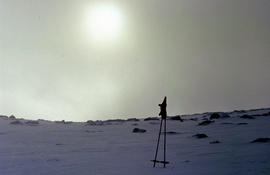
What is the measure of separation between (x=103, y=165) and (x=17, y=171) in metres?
3.84

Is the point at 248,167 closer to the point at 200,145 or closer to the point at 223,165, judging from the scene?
the point at 223,165

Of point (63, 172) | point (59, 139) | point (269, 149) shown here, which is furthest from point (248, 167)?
point (59, 139)

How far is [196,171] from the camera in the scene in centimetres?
1352

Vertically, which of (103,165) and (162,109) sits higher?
(162,109)

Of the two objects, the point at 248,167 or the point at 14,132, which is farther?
the point at 14,132

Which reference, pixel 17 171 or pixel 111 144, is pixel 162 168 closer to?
pixel 17 171

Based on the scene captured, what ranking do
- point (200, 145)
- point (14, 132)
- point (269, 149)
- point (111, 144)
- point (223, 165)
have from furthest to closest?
point (14, 132) < point (111, 144) < point (200, 145) < point (269, 149) < point (223, 165)

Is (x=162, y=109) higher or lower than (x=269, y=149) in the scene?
higher

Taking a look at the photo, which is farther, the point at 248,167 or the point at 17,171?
the point at 17,171

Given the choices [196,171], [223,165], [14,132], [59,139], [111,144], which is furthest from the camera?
[14,132]

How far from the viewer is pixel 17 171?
15.7 meters

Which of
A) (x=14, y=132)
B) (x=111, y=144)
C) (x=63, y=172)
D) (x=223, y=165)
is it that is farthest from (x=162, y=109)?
(x=14, y=132)

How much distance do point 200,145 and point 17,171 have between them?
10.6m

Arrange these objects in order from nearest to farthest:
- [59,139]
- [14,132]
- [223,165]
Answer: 1. [223,165]
2. [59,139]
3. [14,132]
